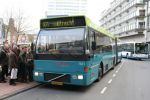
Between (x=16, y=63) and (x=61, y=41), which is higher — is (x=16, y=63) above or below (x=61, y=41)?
below

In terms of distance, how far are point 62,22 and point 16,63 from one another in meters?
2.90

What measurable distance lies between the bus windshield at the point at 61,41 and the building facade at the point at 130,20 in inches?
1881

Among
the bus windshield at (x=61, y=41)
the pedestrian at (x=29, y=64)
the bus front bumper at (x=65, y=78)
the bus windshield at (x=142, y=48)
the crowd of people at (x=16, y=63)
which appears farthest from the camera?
the bus windshield at (x=142, y=48)

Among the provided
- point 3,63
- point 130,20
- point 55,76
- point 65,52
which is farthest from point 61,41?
point 130,20

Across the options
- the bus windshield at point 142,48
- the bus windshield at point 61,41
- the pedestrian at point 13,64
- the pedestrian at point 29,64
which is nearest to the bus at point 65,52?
the bus windshield at point 61,41

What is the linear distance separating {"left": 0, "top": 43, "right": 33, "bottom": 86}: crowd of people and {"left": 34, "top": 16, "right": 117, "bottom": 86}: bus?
1.09 metres

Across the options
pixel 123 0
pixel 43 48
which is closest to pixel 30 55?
pixel 43 48

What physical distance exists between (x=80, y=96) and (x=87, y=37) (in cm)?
252

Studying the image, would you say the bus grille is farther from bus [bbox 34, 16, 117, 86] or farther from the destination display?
the destination display

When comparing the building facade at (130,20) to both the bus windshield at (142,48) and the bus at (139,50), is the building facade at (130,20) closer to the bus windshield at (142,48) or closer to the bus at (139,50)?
the bus at (139,50)

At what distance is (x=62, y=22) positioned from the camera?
424 inches

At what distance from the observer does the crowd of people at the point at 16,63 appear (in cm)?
1112

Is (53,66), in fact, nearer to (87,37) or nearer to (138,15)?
(87,37)

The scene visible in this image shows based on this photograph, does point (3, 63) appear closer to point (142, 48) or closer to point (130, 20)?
point (142, 48)
